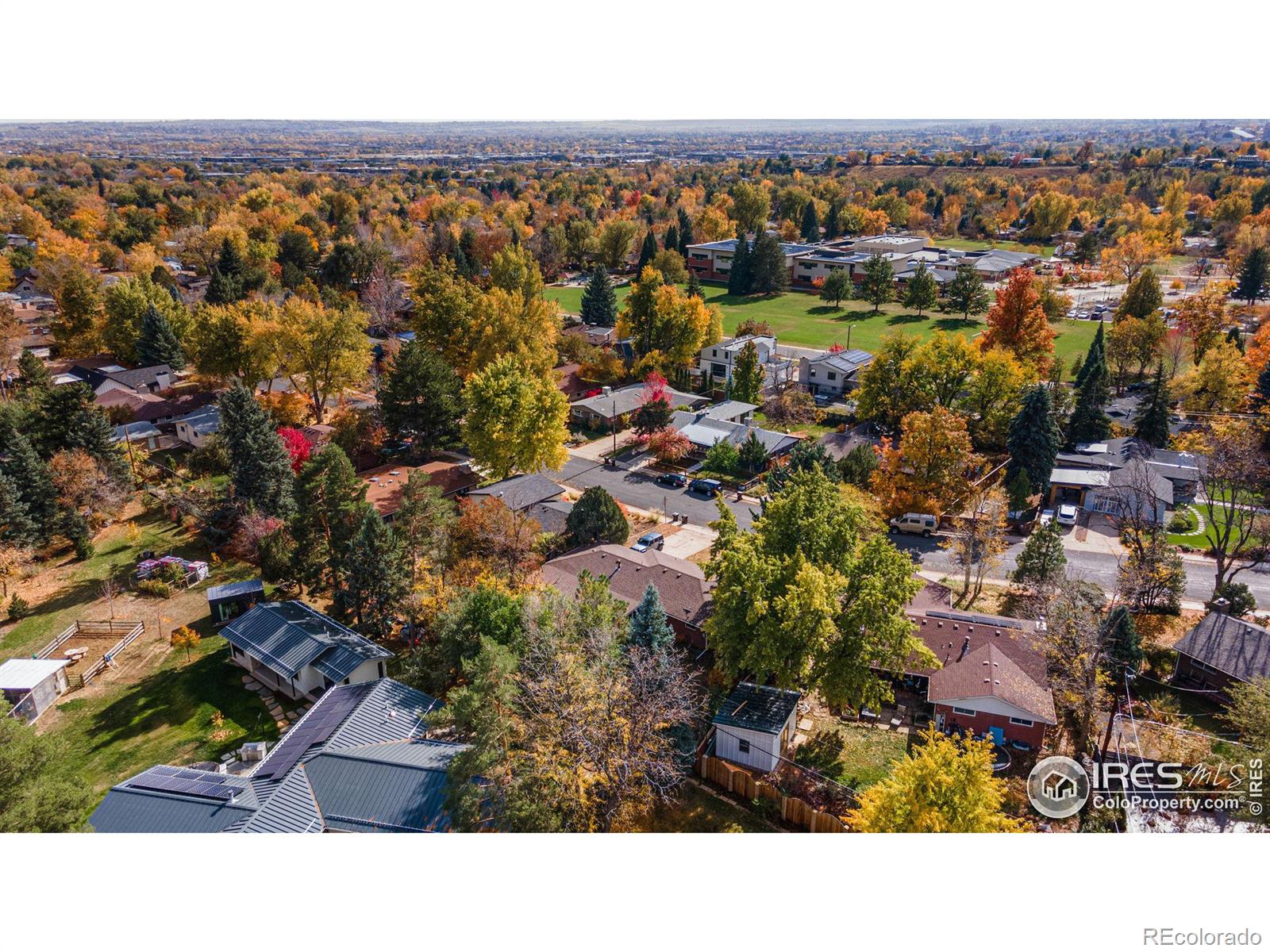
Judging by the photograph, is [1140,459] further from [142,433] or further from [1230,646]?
[142,433]

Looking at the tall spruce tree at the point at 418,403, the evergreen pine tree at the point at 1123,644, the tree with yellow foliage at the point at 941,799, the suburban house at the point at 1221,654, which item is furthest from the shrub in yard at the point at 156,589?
the suburban house at the point at 1221,654

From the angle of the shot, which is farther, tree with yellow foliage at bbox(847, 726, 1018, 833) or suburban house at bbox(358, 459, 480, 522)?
suburban house at bbox(358, 459, 480, 522)

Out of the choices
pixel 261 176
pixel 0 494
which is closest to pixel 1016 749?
pixel 0 494

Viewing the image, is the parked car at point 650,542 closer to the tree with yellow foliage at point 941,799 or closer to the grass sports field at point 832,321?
the tree with yellow foliage at point 941,799

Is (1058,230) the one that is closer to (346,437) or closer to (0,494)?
(346,437)

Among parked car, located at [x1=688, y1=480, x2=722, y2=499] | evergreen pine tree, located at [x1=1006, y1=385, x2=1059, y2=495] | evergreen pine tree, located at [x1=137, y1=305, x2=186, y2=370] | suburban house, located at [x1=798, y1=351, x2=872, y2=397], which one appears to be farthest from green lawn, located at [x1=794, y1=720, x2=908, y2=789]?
evergreen pine tree, located at [x1=137, y1=305, x2=186, y2=370]

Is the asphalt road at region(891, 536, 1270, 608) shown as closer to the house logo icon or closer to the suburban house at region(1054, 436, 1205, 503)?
the suburban house at region(1054, 436, 1205, 503)
